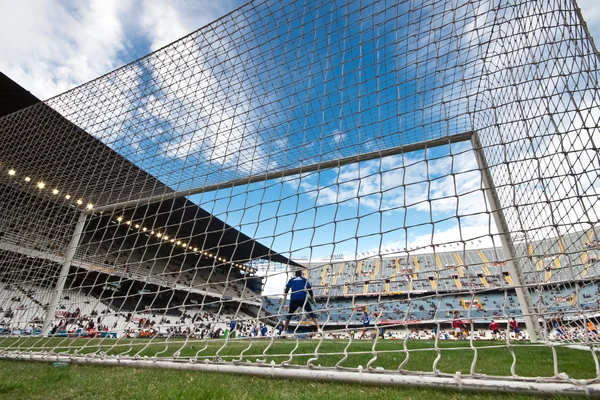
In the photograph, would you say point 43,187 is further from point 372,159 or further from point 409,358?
point 409,358

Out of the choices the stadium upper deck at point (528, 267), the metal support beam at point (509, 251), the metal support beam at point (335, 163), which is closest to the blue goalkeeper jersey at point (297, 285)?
the stadium upper deck at point (528, 267)

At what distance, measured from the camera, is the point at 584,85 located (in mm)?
2514

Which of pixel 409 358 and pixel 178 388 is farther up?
pixel 409 358

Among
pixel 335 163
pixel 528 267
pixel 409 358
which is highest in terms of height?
pixel 335 163

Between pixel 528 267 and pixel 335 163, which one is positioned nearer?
pixel 335 163

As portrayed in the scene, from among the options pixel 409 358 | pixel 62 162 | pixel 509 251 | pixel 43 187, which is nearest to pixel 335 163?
pixel 409 358

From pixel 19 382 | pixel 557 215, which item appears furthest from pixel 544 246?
pixel 19 382

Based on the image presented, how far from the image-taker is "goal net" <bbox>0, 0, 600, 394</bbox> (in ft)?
8.08

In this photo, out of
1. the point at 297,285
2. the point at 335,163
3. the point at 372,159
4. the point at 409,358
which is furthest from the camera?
the point at 297,285

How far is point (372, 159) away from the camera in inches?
163

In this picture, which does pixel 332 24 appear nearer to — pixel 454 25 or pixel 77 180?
pixel 454 25

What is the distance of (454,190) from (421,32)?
7.27ft

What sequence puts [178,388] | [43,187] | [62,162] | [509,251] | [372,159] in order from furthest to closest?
[43,187], [62,162], [509,251], [372,159], [178,388]

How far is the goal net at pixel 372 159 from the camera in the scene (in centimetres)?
246
